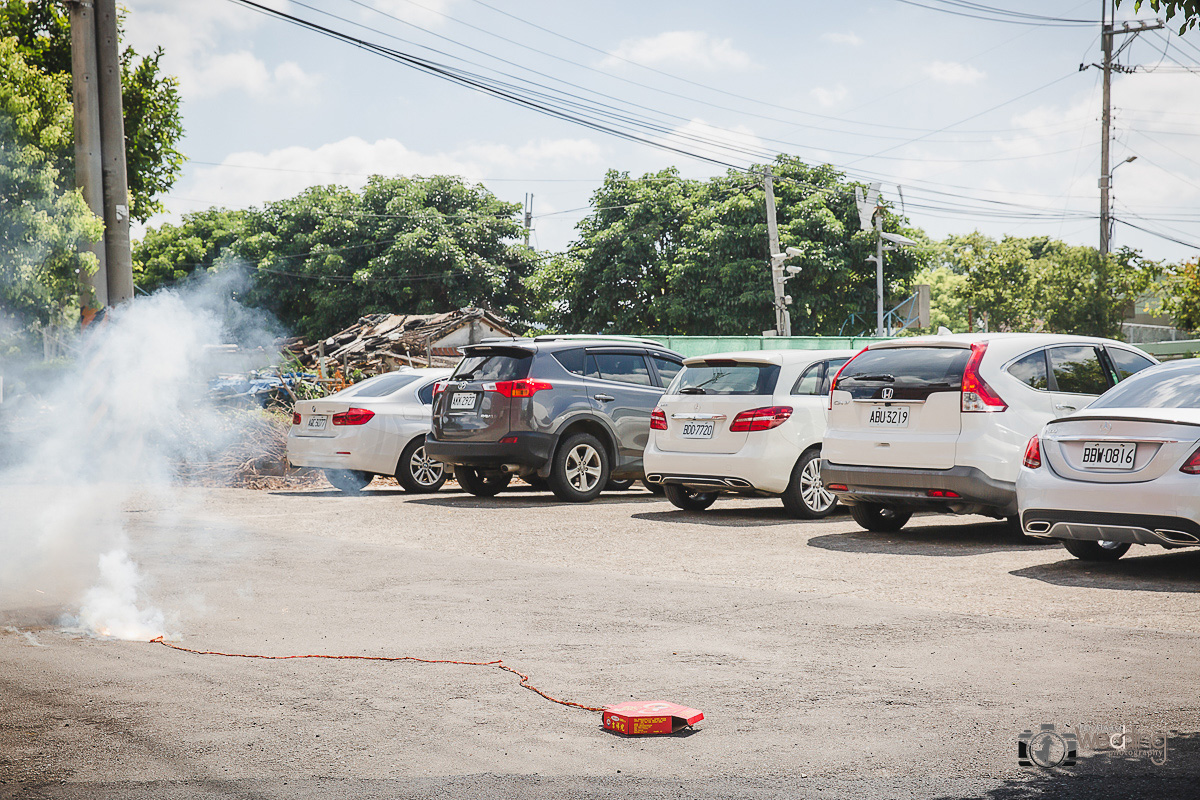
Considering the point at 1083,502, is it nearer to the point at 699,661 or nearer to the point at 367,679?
the point at 699,661

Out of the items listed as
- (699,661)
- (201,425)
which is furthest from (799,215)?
(699,661)

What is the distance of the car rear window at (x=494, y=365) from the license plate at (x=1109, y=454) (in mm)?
6685

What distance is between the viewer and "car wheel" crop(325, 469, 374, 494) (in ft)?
48.3

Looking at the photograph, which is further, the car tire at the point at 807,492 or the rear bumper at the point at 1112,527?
the car tire at the point at 807,492

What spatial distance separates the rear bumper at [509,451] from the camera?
1246cm

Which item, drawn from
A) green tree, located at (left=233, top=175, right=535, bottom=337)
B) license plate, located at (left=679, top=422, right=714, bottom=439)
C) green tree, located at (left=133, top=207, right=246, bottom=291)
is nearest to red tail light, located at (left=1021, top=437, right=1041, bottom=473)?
license plate, located at (left=679, top=422, right=714, bottom=439)

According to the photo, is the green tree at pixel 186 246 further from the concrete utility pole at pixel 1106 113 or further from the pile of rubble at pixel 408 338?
the concrete utility pole at pixel 1106 113

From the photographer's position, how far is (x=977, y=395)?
352 inches

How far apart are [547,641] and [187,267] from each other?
57720 mm

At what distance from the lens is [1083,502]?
7.37 m

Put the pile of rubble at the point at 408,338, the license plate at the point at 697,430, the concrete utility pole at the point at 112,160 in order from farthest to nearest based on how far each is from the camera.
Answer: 1. the pile of rubble at the point at 408,338
2. the concrete utility pole at the point at 112,160
3. the license plate at the point at 697,430

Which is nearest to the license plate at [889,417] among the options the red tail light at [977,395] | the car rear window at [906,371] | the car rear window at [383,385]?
the car rear window at [906,371]

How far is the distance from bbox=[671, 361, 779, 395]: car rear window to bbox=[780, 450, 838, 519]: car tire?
0.80m

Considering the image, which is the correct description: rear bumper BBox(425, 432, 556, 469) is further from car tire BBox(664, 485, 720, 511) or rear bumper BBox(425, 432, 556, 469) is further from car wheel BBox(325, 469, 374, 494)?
car wheel BBox(325, 469, 374, 494)
